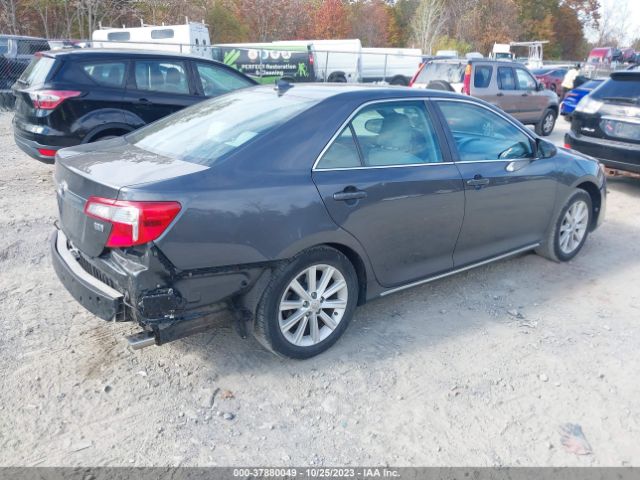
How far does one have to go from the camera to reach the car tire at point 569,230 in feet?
16.6

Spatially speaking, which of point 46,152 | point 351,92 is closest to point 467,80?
point 46,152

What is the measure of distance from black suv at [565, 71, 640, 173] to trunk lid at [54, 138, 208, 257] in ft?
20.8

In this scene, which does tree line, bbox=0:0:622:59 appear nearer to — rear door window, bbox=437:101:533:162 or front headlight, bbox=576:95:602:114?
front headlight, bbox=576:95:602:114

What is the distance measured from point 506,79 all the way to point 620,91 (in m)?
5.14

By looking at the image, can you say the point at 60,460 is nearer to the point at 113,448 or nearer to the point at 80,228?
the point at 113,448

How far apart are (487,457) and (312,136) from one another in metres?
2.01

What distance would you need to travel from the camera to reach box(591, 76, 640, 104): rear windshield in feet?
24.4

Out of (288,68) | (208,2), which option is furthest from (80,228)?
(208,2)

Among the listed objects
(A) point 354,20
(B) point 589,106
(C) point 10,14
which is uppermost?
(A) point 354,20

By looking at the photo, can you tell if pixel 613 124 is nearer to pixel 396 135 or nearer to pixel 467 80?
pixel 467 80

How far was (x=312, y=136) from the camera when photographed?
336cm

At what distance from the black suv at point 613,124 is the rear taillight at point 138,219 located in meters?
6.58

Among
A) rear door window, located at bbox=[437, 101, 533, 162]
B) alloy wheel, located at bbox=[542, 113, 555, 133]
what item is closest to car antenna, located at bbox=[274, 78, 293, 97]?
rear door window, located at bbox=[437, 101, 533, 162]

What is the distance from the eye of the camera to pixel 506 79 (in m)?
12.5
